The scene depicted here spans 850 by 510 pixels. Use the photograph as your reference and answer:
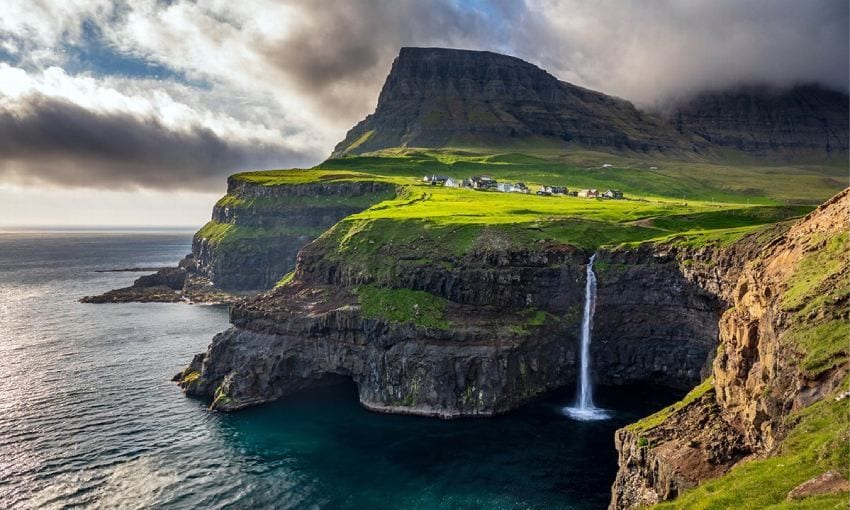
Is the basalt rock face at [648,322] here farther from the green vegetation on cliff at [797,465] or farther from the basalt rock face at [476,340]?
the green vegetation on cliff at [797,465]

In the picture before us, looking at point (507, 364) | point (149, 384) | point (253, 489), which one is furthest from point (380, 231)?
point (253, 489)

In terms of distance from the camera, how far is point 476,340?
82.9m

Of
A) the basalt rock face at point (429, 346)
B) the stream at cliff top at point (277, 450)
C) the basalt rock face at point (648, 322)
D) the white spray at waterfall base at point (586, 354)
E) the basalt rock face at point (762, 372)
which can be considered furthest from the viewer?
the basalt rock face at point (648, 322)

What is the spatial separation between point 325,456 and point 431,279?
36.9 meters

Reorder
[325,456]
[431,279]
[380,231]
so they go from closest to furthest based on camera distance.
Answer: [325,456] < [431,279] < [380,231]

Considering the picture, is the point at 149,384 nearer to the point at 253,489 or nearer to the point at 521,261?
the point at 253,489

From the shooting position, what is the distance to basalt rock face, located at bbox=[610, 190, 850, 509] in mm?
29062

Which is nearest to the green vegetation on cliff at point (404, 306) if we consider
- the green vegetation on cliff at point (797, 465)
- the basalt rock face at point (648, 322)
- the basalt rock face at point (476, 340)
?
the basalt rock face at point (476, 340)

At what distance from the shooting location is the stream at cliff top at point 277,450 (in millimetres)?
57469

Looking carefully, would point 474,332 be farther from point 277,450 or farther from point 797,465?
point 797,465

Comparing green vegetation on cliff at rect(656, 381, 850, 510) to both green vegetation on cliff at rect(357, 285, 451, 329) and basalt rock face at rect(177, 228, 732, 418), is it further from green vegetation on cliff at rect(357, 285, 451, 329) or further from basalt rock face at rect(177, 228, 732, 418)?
green vegetation on cliff at rect(357, 285, 451, 329)

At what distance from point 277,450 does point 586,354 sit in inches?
2000

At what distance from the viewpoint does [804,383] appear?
28.6 m

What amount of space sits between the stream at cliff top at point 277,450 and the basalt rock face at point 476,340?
3.43 m
